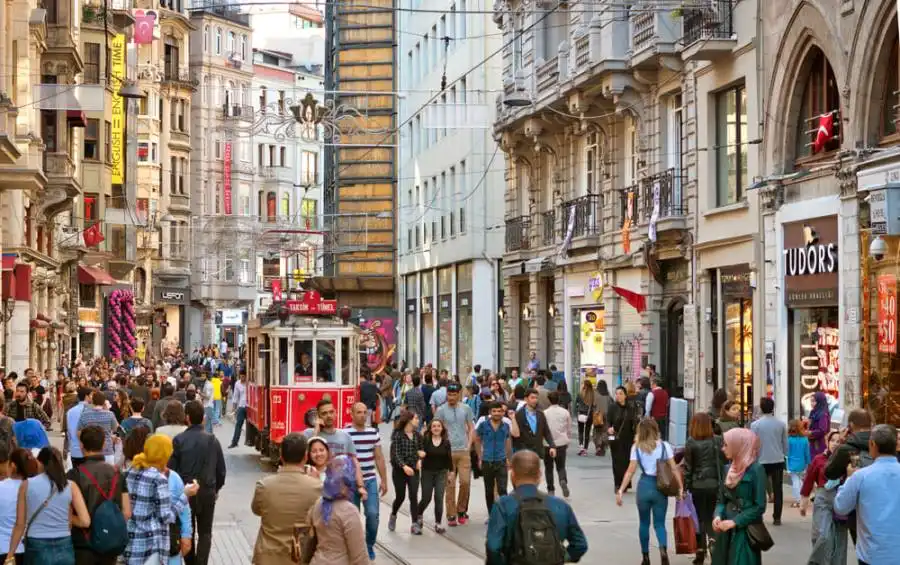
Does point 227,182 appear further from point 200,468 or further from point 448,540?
point 200,468

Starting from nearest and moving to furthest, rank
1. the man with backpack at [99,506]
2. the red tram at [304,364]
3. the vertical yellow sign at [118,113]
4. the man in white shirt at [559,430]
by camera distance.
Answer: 1. the man with backpack at [99,506]
2. the man in white shirt at [559,430]
3. the red tram at [304,364]
4. the vertical yellow sign at [118,113]

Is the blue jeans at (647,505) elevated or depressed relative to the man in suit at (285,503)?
depressed

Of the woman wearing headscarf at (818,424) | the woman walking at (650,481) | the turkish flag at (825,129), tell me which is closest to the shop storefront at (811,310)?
the turkish flag at (825,129)

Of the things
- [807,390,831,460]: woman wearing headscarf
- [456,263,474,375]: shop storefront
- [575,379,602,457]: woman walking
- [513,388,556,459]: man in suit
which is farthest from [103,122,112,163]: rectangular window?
[513,388,556,459]: man in suit

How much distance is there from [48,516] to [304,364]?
17.3m

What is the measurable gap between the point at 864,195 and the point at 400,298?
4680 centimetres

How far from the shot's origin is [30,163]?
42375 millimetres

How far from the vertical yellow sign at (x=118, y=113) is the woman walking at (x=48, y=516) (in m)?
57.6

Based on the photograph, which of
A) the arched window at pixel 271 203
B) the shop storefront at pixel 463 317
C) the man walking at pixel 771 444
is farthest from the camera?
the arched window at pixel 271 203

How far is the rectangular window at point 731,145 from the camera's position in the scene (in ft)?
103

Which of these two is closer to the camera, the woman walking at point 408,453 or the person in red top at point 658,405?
the woman walking at point 408,453

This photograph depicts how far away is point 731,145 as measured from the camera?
32.0 metres

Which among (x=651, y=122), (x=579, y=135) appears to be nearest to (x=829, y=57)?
(x=651, y=122)

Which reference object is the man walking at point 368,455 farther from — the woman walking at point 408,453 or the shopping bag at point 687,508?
the shopping bag at point 687,508
